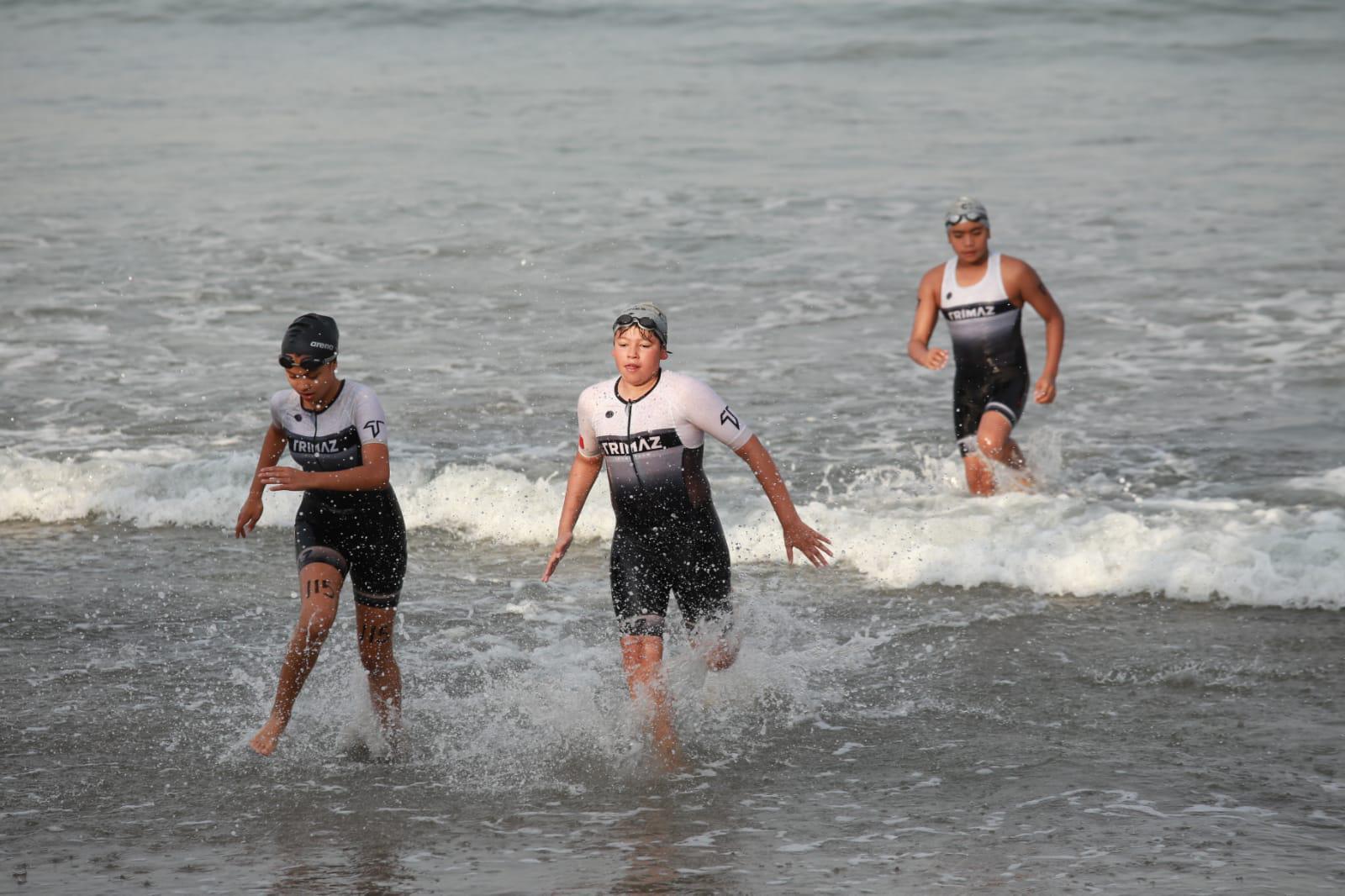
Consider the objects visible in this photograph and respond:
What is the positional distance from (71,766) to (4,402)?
7.91 metres

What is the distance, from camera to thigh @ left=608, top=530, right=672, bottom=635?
655cm

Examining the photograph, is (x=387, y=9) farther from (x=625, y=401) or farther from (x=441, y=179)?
(x=625, y=401)

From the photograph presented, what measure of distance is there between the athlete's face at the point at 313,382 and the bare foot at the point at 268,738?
1.26 metres

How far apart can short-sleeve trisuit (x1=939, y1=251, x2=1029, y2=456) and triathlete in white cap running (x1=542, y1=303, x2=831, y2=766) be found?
3.80 meters

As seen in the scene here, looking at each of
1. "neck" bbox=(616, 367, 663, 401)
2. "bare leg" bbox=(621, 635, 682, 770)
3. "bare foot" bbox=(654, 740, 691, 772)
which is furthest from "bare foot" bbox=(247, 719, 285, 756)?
"neck" bbox=(616, 367, 663, 401)

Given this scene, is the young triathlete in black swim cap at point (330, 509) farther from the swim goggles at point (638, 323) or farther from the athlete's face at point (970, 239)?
the athlete's face at point (970, 239)

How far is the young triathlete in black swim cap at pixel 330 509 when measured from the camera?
20.8 feet

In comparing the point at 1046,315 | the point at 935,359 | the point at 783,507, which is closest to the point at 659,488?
the point at 783,507

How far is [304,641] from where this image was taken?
6.33 metres

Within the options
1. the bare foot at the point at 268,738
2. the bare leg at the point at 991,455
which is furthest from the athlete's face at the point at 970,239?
the bare foot at the point at 268,738

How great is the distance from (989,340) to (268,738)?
5.35m

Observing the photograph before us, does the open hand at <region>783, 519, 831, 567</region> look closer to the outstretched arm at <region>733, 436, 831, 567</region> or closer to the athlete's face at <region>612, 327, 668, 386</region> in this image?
the outstretched arm at <region>733, 436, 831, 567</region>

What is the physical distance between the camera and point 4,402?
13.7 m

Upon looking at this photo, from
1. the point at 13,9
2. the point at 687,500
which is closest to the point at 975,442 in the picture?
the point at 687,500
